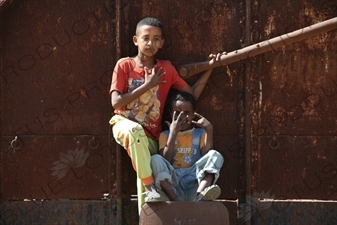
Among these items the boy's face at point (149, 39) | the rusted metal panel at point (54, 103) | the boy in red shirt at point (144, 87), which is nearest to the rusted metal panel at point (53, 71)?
the rusted metal panel at point (54, 103)

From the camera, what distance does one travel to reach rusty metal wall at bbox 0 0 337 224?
18.2 feet

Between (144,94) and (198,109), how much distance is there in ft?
1.60

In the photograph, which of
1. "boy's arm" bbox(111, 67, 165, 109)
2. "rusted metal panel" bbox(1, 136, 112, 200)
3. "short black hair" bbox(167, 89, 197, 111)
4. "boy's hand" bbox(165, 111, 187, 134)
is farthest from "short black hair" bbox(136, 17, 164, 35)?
"rusted metal panel" bbox(1, 136, 112, 200)

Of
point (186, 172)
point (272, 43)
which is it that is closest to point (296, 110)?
point (272, 43)

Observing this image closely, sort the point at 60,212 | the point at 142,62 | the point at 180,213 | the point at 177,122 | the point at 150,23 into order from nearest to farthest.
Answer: the point at 180,213, the point at 177,122, the point at 150,23, the point at 142,62, the point at 60,212

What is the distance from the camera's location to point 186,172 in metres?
5.21

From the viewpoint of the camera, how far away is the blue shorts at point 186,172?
5.01 meters

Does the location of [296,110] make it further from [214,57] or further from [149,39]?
[149,39]

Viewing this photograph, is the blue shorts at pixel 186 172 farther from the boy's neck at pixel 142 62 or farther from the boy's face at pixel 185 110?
the boy's neck at pixel 142 62

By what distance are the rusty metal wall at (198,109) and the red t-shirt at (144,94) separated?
21cm

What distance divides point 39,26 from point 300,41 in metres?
1.95

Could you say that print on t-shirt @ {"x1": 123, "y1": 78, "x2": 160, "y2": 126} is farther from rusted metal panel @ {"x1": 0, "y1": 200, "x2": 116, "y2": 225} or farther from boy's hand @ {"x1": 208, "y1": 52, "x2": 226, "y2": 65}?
rusted metal panel @ {"x1": 0, "y1": 200, "x2": 116, "y2": 225}

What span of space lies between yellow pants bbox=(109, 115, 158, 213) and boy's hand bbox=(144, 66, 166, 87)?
31 cm

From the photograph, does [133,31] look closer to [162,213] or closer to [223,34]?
[223,34]
